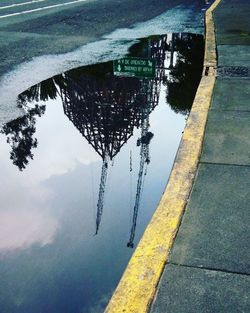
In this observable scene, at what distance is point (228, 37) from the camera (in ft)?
31.6

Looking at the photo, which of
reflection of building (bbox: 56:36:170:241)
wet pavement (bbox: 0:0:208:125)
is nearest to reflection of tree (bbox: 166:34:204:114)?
reflection of building (bbox: 56:36:170:241)

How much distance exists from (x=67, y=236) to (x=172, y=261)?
1.31 m

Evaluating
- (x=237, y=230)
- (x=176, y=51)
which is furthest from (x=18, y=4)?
(x=237, y=230)

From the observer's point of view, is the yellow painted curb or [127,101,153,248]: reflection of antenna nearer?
the yellow painted curb

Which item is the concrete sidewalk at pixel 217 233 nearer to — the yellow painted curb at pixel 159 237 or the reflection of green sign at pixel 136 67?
the yellow painted curb at pixel 159 237

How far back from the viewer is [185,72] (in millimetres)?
7992

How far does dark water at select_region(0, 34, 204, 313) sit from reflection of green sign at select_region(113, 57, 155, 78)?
41 centimetres

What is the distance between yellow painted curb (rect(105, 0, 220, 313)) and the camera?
2.32 meters

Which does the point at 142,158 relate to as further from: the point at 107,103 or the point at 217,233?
the point at 217,233

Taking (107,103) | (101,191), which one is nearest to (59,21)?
(107,103)

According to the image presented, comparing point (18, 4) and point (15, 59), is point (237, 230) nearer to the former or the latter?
point (15, 59)

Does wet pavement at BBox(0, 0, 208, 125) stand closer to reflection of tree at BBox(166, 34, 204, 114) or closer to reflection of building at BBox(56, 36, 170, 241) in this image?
reflection of building at BBox(56, 36, 170, 241)

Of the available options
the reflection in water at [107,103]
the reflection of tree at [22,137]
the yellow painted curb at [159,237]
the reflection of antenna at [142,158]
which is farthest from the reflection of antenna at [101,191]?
the reflection of tree at [22,137]

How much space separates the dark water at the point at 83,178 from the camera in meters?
3.05
